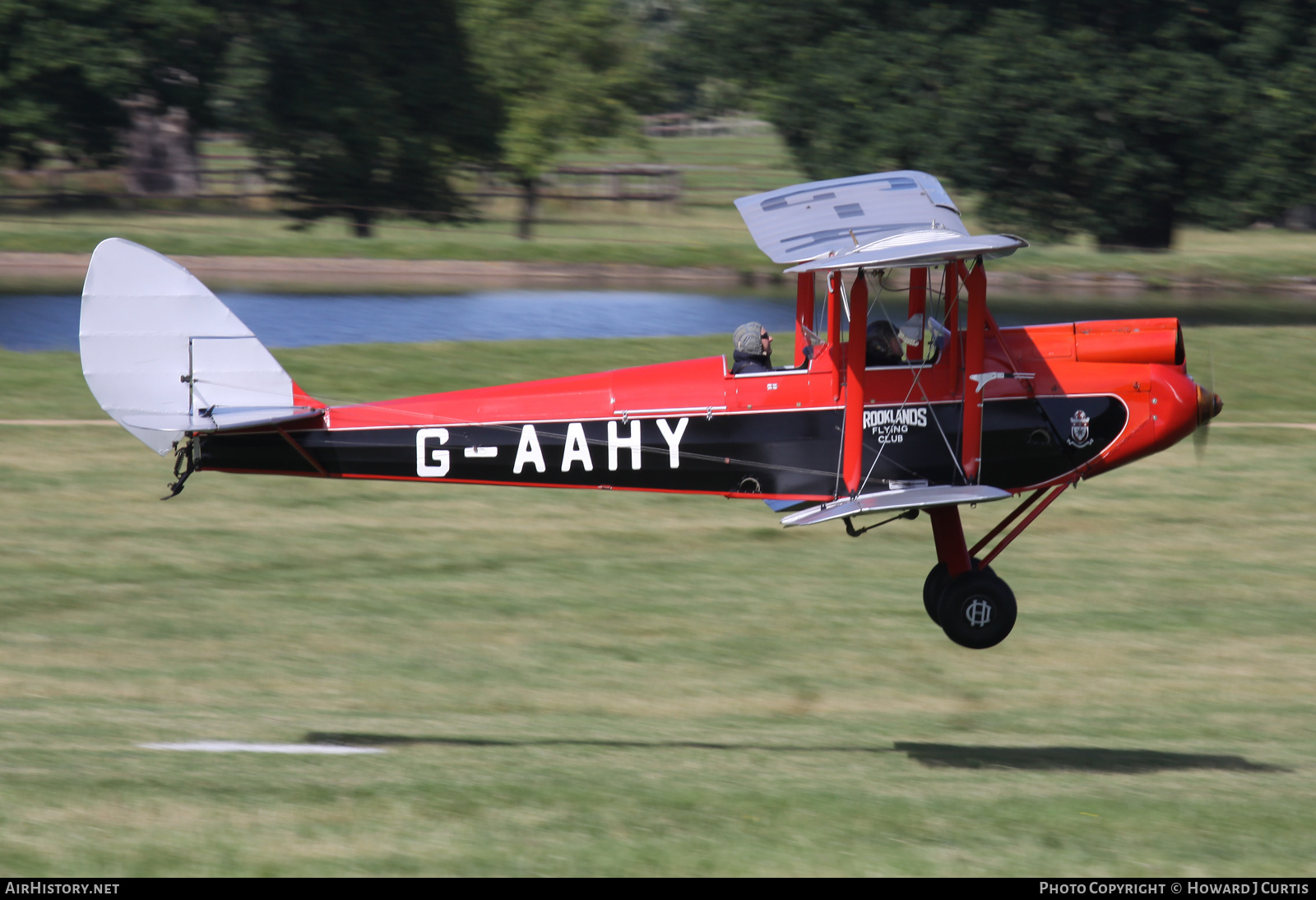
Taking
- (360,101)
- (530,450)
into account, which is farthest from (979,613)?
(360,101)

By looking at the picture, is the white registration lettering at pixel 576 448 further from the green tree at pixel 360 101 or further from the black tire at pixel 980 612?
the green tree at pixel 360 101

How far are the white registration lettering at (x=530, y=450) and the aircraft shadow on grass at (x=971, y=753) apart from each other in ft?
7.37

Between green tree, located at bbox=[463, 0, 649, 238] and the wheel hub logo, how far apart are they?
39.2 metres

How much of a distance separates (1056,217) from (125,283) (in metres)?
32.0

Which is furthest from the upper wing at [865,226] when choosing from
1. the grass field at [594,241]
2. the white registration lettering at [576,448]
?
the grass field at [594,241]

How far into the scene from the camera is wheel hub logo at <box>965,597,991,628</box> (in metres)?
10.8

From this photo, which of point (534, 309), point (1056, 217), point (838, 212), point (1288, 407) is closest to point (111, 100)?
point (534, 309)

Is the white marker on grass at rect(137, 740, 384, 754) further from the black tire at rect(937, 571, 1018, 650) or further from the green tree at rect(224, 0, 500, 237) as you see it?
the green tree at rect(224, 0, 500, 237)

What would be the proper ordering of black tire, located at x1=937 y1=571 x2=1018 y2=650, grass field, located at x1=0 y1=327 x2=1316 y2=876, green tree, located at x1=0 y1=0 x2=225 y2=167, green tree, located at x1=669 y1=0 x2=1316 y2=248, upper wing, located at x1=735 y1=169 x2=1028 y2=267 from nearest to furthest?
grass field, located at x1=0 y1=327 x2=1316 y2=876 → upper wing, located at x1=735 y1=169 x2=1028 y2=267 → black tire, located at x1=937 y1=571 x2=1018 y2=650 → green tree, located at x1=669 y1=0 x2=1316 y2=248 → green tree, located at x1=0 y1=0 x2=225 y2=167

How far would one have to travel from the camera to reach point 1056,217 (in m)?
38.0

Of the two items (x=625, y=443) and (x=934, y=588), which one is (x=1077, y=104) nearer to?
(x=934, y=588)

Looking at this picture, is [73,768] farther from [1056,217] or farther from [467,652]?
[1056,217]

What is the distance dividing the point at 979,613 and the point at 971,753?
1.19 metres

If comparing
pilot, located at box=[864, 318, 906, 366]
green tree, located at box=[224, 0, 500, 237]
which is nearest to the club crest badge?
pilot, located at box=[864, 318, 906, 366]
